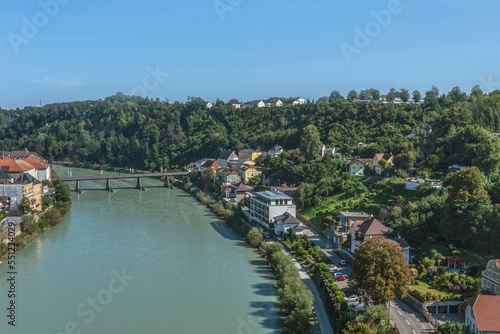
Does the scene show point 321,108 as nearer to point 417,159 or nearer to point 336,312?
point 417,159

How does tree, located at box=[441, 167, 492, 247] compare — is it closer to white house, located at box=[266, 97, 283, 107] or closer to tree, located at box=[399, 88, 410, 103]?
tree, located at box=[399, 88, 410, 103]

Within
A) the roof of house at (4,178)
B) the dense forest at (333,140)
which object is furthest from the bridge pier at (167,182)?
the roof of house at (4,178)

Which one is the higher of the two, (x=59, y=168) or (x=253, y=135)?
(x=253, y=135)

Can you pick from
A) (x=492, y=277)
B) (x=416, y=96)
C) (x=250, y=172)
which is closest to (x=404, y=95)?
(x=416, y=96)

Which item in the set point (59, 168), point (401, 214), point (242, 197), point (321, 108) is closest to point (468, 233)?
point (401, 214)

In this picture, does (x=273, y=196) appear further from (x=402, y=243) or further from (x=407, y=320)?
(x=407, y=320)

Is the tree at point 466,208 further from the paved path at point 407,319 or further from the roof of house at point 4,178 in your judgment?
the roof of house at point 4,178
